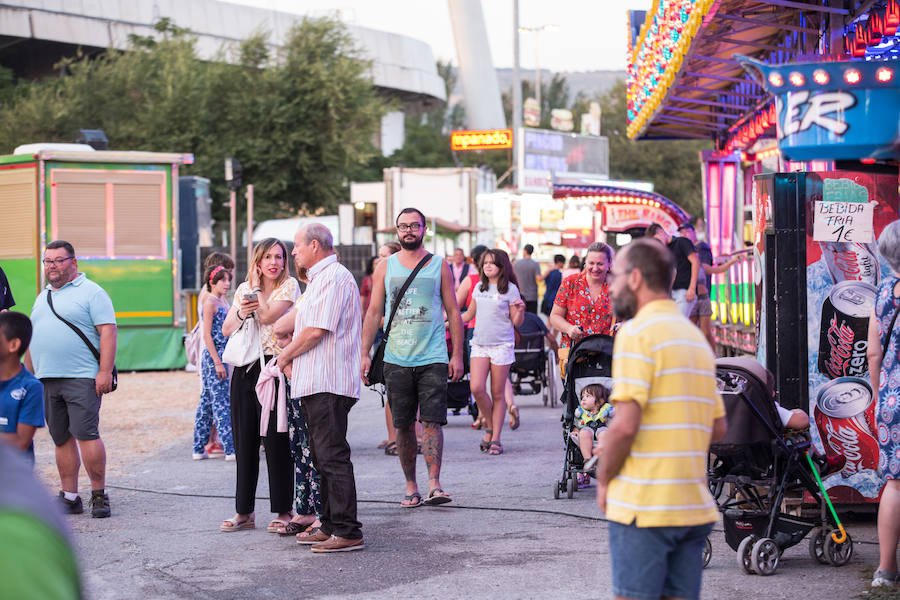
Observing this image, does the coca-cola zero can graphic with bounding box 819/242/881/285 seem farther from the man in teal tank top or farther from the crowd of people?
the man in teal tank top

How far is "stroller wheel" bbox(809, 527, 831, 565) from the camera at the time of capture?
6586 millimetres

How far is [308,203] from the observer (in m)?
43.9

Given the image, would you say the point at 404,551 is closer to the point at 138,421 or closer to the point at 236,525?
the point at 236,525

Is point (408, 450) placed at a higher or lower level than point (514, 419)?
higher

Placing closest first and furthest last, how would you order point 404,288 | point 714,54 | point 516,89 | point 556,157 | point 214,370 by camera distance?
1. point 404,288
2. point 214,370
3. point 714,54
4. point 516,89
5. point 556,157

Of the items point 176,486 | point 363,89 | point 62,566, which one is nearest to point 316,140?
point 363,89

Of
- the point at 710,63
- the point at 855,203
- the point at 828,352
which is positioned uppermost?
the point at 710,63

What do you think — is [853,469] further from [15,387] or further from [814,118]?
[15,387]

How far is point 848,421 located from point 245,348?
3750 mm

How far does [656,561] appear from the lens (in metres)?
3.94

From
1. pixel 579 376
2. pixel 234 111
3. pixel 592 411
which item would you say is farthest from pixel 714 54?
pixel 234 111

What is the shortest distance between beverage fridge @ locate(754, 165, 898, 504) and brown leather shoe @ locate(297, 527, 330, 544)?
2.92m

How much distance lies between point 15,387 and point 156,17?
49.5m

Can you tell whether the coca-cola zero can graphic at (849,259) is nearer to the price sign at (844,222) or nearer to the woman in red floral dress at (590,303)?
the price sign at (844,222)
